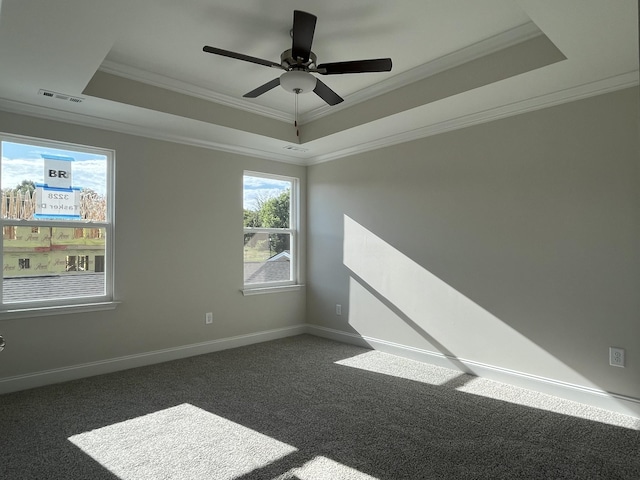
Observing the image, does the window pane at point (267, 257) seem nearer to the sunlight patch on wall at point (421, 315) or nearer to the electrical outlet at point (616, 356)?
the sunlight patch on wall at point (421, 315)

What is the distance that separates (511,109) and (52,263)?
4.19 meters

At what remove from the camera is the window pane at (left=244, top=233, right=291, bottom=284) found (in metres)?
4.94

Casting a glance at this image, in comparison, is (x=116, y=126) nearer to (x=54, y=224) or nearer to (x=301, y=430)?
(x=54, y=224)

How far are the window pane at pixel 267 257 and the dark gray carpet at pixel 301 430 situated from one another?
1.48m

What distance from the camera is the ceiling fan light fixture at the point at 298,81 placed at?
278 centimetres

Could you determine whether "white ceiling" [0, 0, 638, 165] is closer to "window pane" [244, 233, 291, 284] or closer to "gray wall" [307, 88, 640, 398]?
"gray wall" [307, 88, 640, 398]

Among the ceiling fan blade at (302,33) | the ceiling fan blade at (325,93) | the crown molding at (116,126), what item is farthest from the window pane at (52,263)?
the ceiling fan blade at (302,33)

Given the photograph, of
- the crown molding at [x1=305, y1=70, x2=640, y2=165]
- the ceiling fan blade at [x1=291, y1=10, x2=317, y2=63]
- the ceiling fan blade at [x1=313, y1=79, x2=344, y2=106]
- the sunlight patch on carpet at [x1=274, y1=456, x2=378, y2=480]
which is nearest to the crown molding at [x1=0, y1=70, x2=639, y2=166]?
the crown molding at [x1=305, y1=70, x2=640, y2=165]

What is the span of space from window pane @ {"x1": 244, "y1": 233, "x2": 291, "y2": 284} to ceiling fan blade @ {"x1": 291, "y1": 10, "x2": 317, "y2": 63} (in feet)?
8.69

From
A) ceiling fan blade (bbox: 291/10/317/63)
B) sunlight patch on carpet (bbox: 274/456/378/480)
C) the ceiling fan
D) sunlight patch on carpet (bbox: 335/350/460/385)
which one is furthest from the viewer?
sunlight patch on carpet (bbox: 335/350/460/385)

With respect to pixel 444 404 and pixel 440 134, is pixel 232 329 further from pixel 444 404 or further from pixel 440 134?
pixel 440 134

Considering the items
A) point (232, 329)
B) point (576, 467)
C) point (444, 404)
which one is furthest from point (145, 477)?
point (232, 329)

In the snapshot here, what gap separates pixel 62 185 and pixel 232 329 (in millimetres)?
2266

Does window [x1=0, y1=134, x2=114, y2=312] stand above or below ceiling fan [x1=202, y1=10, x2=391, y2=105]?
below
